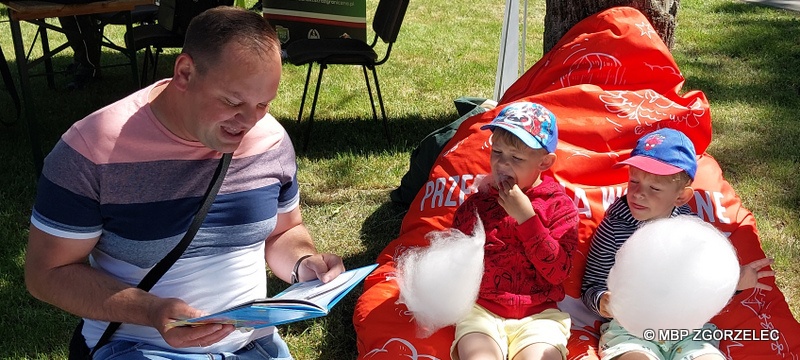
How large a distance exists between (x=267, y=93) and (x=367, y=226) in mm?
2456

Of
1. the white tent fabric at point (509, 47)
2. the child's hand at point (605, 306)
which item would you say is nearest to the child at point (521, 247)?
the child's hand at point (605, 306)

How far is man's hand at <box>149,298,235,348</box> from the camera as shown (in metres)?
1.82

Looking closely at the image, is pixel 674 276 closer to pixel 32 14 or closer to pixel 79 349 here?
pixel 79 349

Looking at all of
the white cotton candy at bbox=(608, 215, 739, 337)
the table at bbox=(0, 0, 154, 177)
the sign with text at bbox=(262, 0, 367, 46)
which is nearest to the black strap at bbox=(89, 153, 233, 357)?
the white cotton candy at bbox=(608, 215, 739, 337)

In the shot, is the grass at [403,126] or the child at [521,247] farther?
the grass at [403,126]

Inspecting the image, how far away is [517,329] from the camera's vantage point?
106 inches

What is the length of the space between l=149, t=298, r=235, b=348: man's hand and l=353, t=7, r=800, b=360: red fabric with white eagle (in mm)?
1010

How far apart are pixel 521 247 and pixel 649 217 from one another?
1.49 feet

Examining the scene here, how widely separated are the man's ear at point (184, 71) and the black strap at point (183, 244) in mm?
216

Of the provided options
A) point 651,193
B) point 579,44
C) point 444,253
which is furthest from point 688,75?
point 444,253

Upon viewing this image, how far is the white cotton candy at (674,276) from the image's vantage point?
95.6 inches

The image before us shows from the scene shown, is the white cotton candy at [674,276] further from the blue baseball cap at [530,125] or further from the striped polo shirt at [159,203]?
the striped polo shirt at [159,203]

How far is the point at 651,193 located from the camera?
8.98ft

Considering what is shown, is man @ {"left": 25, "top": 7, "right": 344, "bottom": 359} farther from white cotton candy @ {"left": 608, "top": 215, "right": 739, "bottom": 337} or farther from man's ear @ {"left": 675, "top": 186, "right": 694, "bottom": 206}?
man's ear @ {"left": 675, "top": 186, "right": 694, "bottom": 206}
